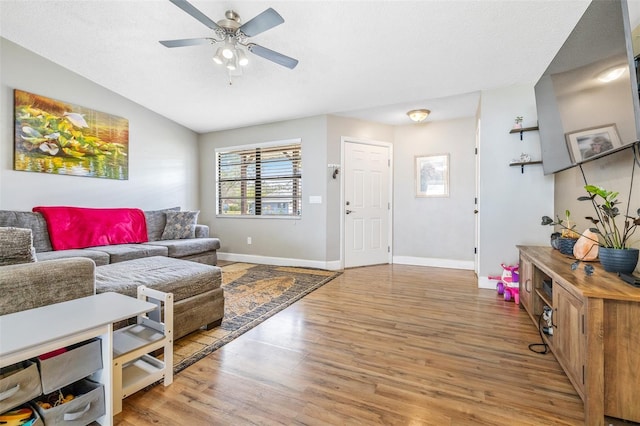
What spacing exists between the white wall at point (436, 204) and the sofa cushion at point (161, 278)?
3434mm

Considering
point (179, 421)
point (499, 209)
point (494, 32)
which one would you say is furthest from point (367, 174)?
point (179, 421)

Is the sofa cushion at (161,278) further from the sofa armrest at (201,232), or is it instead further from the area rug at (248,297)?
the sofa armrest at (201,232)

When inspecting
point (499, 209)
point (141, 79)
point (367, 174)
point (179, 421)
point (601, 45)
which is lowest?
point (179, 421)

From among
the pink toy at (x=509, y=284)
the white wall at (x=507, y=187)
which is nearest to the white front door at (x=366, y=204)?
the white wall at (x=507, y=187)

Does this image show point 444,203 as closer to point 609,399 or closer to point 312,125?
point 312,125

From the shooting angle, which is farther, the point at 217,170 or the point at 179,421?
the point at 217,170

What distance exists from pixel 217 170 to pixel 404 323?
4.33 meters

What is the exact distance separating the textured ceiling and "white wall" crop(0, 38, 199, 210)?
193 mm

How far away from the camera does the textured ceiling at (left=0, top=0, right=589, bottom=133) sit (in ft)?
7.50

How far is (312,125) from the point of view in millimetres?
4422

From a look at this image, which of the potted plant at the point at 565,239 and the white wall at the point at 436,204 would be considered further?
the white wall at the point at 436,204

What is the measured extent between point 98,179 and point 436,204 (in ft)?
16.5

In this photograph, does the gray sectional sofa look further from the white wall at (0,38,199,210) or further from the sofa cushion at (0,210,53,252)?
the white wall at (0,38,199,210)

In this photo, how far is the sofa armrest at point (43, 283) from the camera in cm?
122
